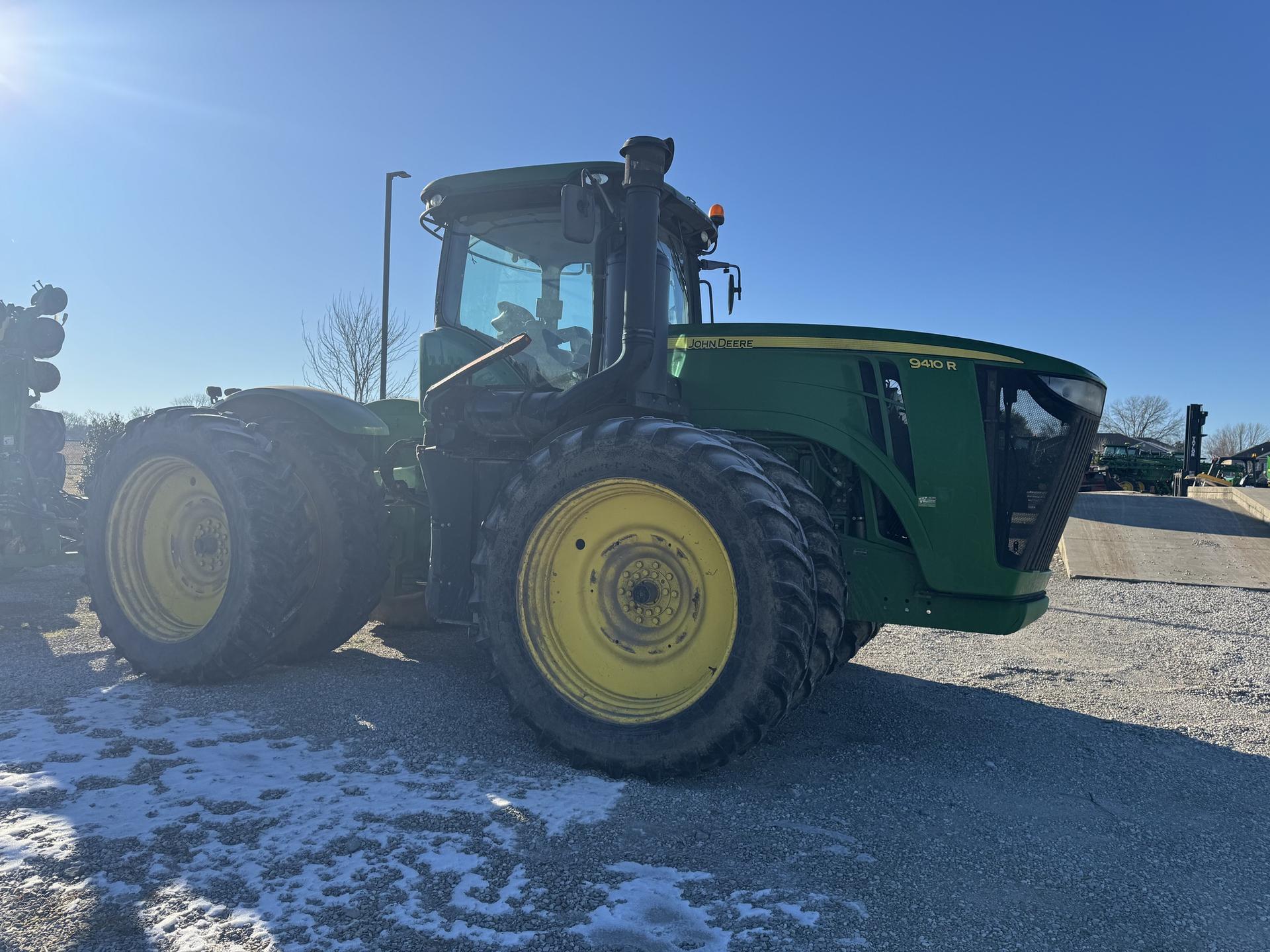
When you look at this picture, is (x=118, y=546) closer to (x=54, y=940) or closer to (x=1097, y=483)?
(x=54, y=940)

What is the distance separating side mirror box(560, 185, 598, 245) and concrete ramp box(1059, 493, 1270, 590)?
8045 mm

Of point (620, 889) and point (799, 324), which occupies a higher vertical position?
point (799, 324)

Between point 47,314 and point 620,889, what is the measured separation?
9.56m

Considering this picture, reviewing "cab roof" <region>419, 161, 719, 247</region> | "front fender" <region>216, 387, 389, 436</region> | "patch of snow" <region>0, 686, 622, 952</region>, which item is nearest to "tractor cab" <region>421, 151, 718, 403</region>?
"cab roof" <region>419, 161, 719, 247</region>

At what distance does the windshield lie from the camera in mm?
4340

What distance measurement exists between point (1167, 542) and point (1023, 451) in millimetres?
8170

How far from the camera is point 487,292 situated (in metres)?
4.63

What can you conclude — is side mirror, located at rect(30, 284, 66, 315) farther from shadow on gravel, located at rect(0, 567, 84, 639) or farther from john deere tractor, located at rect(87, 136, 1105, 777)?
john deere tractor, located at rect(87, 136, 1105, 777)

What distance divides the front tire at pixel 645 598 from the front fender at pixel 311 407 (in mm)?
1768

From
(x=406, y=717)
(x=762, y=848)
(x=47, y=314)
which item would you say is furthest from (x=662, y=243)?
(x=47, y=314)

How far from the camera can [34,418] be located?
8.91 meters

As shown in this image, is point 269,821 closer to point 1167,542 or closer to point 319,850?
point 319,850

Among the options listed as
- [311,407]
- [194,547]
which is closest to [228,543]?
[194,547]

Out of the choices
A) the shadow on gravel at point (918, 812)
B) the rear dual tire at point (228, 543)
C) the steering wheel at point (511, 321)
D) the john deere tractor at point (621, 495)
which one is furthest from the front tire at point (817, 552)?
the rear dual tire at point (228, 543)
